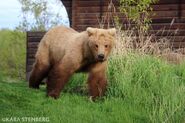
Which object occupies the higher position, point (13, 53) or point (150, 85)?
point (150, 85)

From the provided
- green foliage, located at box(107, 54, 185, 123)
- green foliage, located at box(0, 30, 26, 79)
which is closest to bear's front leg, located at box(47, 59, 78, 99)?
green foliage, located at box(107, 54, 185, 123)

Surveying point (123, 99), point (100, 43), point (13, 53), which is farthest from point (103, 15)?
point (13, 53)

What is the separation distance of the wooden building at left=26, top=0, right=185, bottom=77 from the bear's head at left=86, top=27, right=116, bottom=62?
27.6ft

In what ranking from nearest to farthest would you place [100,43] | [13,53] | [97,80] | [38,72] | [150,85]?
[100,43]
[97,80]
[150,85]
[38,72]
[13,53]

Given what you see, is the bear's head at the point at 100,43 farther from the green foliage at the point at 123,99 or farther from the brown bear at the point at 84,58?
the green foliage at the point at 123,99

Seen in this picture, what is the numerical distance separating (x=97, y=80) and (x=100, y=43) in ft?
2.47

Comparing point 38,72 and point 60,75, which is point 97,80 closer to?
point 60,75

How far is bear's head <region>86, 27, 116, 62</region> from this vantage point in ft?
28.1

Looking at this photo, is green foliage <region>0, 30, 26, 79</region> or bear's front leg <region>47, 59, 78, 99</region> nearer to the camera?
bear's front leg <region>47, 59, 78, 99</region>

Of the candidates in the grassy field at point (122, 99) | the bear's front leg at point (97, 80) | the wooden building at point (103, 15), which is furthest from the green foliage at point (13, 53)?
the bear's front leg at point (97, 80)

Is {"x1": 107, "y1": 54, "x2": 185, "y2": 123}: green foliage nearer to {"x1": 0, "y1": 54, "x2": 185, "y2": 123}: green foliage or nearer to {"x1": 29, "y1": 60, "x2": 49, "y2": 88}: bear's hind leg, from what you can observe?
{"x1": 0, "y1": 54, "x2": 185, "y2": 123}: green foliage

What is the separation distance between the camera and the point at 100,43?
28.3 ft

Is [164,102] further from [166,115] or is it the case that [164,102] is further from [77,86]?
[77,86]

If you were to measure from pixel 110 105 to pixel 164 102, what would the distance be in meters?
0.86
